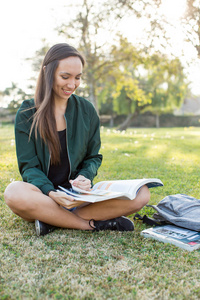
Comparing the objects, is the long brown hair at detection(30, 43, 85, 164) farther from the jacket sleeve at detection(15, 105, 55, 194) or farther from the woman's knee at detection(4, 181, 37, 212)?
the woman's knee at detection(4, 181, 37, 212)

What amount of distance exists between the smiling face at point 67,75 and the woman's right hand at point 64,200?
822 millimetres

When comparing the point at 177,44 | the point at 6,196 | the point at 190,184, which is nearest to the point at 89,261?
the point at 6,196

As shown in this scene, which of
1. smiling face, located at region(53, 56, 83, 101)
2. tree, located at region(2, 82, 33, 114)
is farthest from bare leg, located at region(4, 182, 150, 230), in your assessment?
tree, located at region(2, 82, 33, 114)

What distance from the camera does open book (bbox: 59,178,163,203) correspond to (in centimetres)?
212

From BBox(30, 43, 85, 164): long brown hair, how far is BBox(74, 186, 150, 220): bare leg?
0.47 m

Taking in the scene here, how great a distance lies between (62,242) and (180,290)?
0.91 m

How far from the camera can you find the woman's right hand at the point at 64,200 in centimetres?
213

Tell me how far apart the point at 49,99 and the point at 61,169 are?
0.58 m

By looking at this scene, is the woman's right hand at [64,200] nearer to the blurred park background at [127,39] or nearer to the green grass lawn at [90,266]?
the green grass lawn at [90,266]

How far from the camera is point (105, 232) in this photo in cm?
238

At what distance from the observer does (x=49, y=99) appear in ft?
8.18

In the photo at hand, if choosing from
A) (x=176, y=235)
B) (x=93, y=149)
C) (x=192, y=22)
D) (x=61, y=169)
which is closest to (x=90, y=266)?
(x=176, y=235)

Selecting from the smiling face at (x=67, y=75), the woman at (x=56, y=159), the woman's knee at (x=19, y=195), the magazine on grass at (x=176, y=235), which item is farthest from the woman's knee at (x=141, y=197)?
the smiling face at (x=67, y=75)

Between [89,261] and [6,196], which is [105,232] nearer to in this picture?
[89,261]
